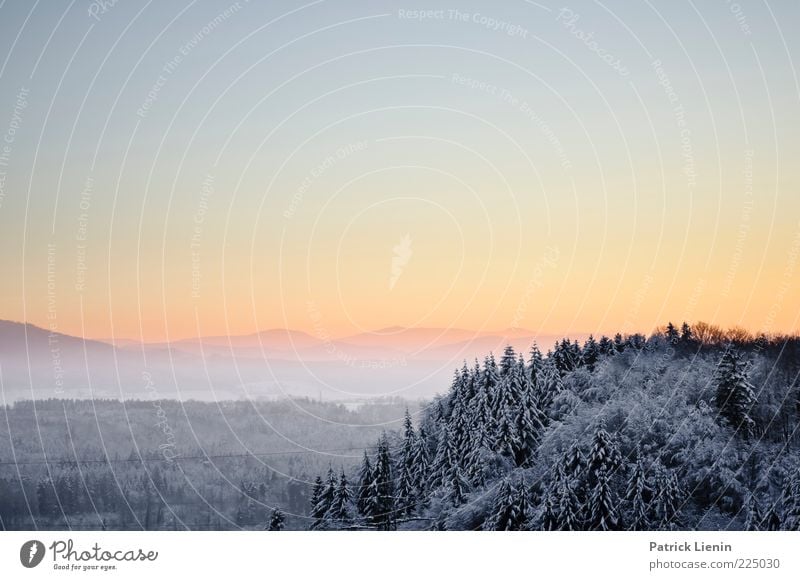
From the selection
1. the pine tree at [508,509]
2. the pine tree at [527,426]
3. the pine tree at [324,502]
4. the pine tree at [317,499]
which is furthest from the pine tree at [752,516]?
the pine tree at [317,499]

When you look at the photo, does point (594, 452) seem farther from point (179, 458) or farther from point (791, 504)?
point (179, 458)

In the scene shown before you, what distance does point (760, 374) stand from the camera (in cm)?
5709

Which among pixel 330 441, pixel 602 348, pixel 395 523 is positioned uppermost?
pixel 602 348

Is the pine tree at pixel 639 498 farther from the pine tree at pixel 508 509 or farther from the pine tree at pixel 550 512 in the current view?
the pine tree at pixel 508 509

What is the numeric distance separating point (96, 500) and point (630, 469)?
131ft

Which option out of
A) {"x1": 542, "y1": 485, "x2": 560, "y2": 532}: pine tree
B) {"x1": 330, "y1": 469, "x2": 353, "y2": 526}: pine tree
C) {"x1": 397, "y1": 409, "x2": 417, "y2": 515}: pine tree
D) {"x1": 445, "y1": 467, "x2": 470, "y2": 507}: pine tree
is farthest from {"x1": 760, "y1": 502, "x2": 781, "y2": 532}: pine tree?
{"x1": 330, "y1": 469, "x2": 353, "y2": 526}: pine tree

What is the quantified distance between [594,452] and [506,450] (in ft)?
17.4

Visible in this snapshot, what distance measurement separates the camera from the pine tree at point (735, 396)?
186 feet

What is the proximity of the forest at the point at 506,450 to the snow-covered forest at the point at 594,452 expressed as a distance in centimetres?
10

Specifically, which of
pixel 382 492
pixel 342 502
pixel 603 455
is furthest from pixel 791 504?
pixel 342 502

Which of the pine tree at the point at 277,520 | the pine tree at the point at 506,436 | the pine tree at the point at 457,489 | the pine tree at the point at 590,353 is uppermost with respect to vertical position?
the pine tree at the point at 590,353

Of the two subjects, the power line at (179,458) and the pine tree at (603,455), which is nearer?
the pine tree at (603,455)
